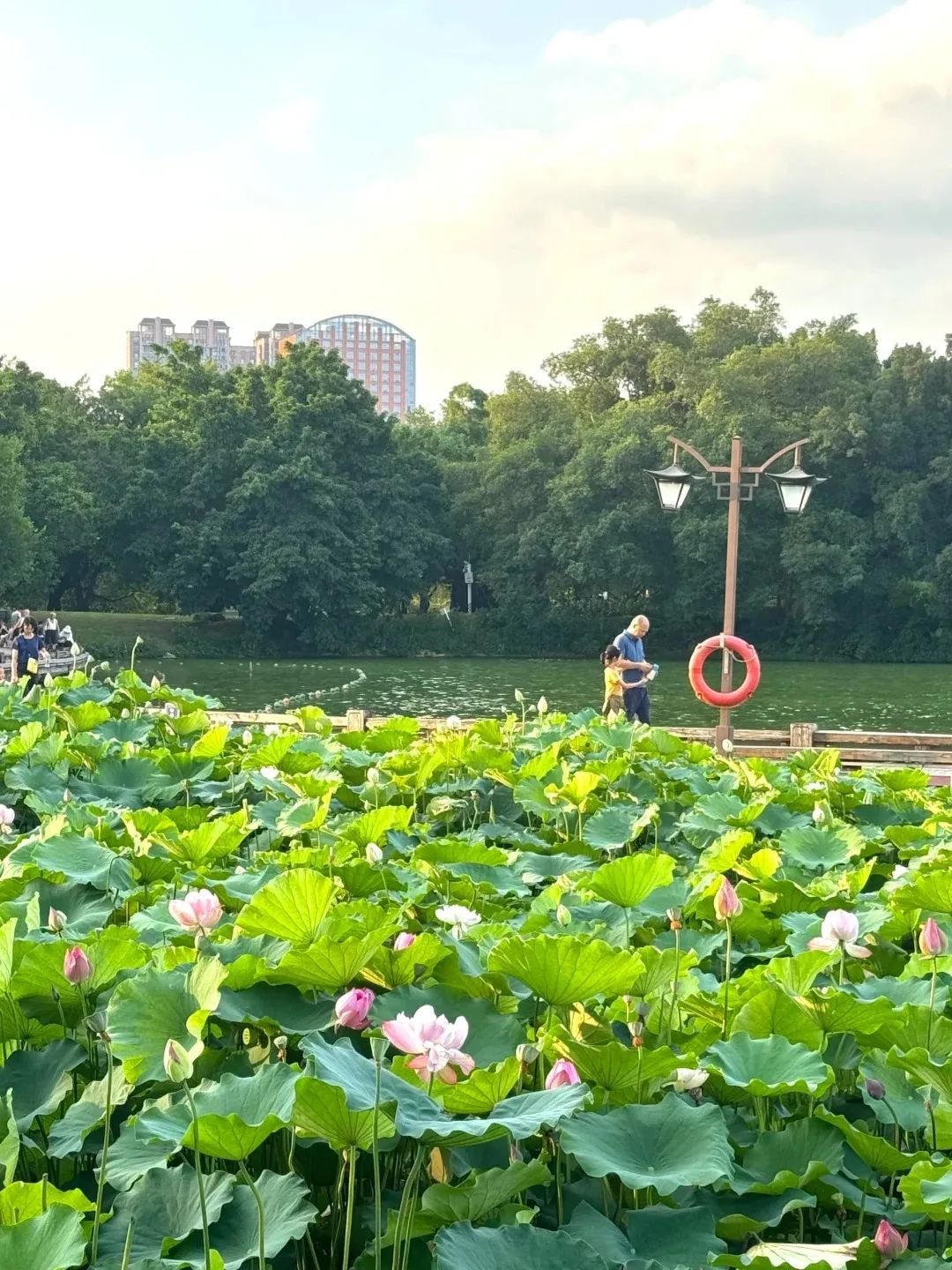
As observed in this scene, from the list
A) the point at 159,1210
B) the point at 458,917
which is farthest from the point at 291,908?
the point at 159,1210

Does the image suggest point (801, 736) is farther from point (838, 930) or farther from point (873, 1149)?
point (873, 1149)

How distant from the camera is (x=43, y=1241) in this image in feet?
3.28

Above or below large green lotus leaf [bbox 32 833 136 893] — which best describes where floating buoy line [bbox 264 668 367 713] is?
below

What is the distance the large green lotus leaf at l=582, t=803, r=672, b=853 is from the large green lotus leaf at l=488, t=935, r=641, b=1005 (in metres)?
1.42

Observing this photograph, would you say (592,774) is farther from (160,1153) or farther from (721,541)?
(721,541)

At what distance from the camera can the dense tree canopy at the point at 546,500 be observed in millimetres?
38719

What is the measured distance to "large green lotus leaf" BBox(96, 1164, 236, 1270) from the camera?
3.71ft

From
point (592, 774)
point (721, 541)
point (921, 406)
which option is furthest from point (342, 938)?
point (921, 406)

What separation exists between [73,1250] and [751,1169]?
65 centimetres

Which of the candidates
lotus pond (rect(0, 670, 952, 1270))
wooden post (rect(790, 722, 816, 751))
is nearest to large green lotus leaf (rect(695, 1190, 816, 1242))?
lotus pond (rect(0, 670, 952, 1270))

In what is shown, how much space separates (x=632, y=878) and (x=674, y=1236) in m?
0.85

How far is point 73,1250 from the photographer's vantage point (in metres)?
0.98

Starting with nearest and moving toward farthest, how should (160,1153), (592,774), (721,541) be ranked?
1. (160,1153)
2. (592,774)
3. (721,541)

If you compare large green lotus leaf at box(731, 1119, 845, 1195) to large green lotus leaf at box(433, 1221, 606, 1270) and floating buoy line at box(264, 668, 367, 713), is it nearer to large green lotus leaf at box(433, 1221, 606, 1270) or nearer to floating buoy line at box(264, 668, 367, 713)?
large green lotus leaf at box(433, 1221, 606, 1270)
